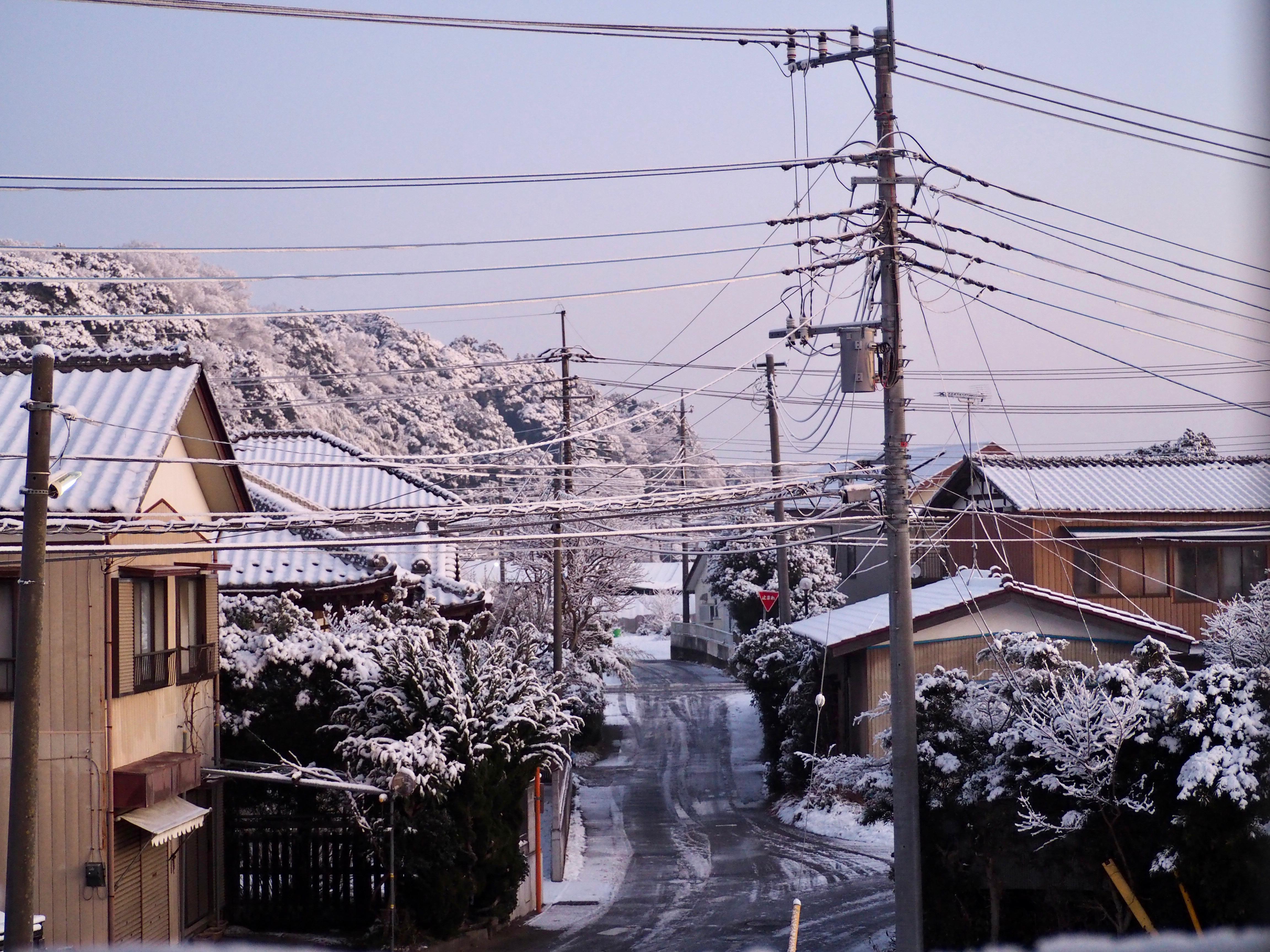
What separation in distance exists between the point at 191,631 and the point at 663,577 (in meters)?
75.0

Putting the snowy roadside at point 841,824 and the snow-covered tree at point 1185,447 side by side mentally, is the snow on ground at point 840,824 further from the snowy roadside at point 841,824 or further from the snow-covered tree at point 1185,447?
the snow-covered tree at point 1185,447

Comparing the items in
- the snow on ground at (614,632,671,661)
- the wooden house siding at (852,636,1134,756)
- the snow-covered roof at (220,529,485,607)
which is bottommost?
the snow on ground at (614,632,671,661)

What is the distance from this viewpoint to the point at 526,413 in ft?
328

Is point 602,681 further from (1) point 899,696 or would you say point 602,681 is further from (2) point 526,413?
(2) point 526,413

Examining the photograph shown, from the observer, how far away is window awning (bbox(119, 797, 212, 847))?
13.0 metres

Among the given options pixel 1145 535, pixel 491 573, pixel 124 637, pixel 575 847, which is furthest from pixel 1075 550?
pixel 491 573

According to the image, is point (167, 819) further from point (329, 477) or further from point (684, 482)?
point (329, 477)

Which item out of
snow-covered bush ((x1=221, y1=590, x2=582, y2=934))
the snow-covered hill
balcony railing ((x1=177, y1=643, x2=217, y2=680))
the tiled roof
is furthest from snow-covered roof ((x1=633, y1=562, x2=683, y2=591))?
balcony railing ((x1=177, y1=643, x2=217, y2=680))

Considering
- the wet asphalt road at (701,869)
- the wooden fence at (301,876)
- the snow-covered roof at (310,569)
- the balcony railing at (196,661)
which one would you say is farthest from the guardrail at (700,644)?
the balcony railing at (196,661)

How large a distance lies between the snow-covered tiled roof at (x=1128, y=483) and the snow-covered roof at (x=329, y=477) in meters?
13.8

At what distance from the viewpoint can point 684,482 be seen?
17406mm

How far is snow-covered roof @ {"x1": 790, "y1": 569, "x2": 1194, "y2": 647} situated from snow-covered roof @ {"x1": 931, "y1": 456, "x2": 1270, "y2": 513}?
7.62 feet

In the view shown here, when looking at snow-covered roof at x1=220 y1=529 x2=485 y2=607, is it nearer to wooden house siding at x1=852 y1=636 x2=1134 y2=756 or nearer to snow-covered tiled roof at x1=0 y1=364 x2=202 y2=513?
snow-covered tiled roof at x1=0 y1=364 x2=202 y2=513

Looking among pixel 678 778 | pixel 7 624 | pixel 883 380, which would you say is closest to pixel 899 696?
pixel 883 380
